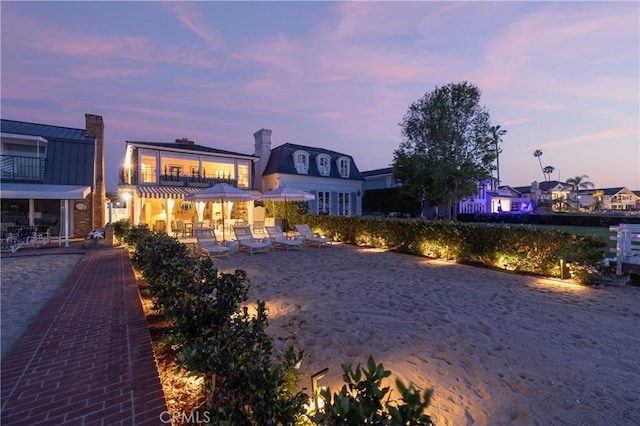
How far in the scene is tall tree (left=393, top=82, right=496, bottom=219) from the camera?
1131 inches

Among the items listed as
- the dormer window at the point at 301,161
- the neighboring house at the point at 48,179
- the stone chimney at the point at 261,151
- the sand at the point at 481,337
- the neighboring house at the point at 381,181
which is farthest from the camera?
the neighboring house at the point at 381,181

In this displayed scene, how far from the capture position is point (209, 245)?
14273mm

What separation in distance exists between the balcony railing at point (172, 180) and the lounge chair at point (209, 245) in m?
13.0

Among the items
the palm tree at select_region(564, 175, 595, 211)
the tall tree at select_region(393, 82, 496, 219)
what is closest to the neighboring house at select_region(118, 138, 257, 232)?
the tall tree at select_region(393, 82, 496, 219)

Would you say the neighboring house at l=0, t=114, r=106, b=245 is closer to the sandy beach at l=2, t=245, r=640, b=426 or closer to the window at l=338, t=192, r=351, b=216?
the sandy beach at l=2, t=245, r=640, b=426

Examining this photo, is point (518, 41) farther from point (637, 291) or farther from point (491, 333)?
point (491, 333)

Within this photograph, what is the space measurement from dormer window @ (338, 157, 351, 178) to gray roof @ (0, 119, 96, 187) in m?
24.1

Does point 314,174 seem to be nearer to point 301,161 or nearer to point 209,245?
point 301,161

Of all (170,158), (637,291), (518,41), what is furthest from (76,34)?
(637,291)

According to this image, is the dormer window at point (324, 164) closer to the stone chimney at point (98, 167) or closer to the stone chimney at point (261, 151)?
the stone chimney at point (261, 151)

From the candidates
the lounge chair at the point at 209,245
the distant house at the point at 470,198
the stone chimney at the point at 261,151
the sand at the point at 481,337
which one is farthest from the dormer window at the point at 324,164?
the sand at the point at 481,337

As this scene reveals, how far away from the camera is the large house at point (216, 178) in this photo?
23.8m

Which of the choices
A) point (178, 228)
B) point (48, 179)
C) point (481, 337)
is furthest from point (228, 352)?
point (48, 179)

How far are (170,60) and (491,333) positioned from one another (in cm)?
2031
